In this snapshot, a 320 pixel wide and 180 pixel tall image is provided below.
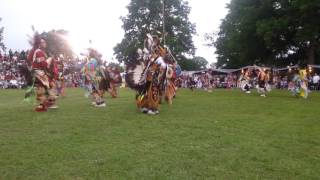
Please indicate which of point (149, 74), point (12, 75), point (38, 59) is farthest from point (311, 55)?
point (38, 59)

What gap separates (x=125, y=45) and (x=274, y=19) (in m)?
27.1

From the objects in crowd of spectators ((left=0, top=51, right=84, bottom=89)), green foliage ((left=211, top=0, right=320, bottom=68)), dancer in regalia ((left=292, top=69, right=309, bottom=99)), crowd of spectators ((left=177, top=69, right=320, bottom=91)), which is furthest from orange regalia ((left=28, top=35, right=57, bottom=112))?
green foliage ((left=211, top=0, right=320, bottom=68))

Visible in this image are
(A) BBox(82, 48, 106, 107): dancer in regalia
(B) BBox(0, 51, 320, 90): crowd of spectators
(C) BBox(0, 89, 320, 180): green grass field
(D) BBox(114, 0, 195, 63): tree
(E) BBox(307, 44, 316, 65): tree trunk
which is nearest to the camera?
(C) BBox(0, 89, 320, 180): green grass field

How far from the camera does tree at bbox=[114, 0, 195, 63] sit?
67.8 meters

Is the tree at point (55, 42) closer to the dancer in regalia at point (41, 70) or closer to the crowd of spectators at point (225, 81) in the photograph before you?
the dancer in regalia at point (41, 70)

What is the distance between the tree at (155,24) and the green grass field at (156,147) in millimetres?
54462

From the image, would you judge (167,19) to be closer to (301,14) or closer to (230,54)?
(230,54)

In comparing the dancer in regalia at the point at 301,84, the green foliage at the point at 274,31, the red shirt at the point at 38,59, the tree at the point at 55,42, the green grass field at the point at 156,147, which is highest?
the green foliage at the point at 274,31

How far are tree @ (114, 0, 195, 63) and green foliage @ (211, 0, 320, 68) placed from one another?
11.1 m

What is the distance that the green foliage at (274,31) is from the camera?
144 feet

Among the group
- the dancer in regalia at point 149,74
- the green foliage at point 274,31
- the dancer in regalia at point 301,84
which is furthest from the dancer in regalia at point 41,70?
the green foliage at point 274,31

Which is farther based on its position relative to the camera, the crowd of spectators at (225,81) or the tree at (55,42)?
the crowd of spectators at (225,81)

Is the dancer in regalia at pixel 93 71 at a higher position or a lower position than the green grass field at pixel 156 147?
higher

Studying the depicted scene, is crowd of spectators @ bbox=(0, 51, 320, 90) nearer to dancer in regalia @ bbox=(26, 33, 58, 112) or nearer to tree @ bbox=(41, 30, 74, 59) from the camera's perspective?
tree @ bbox=(41, 30, 74, 59)
